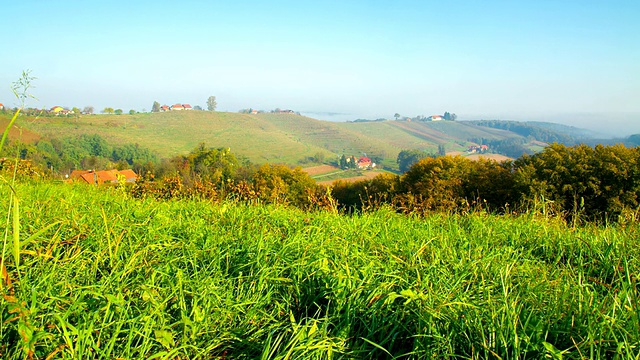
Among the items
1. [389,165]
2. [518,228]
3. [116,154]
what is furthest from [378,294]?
[389,165]

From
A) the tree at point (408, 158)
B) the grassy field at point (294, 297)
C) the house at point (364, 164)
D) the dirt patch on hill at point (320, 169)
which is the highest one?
the grassy field at point (294, 297)

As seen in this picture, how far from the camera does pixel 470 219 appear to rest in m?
5.17

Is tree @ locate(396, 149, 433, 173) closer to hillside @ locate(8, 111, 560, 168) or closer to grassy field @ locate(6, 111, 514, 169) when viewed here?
grassy field @ locate(6, 111, 514, 169)

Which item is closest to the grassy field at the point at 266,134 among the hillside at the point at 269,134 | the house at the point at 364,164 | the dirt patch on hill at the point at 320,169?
the hillside at the point at 269,134

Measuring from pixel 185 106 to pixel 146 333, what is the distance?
172 metres

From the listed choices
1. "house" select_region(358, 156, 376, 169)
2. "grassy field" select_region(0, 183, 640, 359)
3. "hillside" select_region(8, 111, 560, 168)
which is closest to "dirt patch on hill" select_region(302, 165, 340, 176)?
"house" select_region(358, 156, 376, 169)

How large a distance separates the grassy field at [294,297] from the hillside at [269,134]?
8170 cm

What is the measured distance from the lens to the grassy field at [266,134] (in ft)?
315

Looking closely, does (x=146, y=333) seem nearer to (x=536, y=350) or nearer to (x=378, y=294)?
(x=378, y=294)

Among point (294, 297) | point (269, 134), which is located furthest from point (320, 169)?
point (294, 297)

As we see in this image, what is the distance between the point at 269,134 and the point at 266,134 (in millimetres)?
1615

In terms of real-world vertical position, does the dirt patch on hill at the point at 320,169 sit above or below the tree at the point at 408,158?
below

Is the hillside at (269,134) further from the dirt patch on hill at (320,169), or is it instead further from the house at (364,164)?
the dirt patch on hill at (320,169)

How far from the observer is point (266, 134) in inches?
5404
